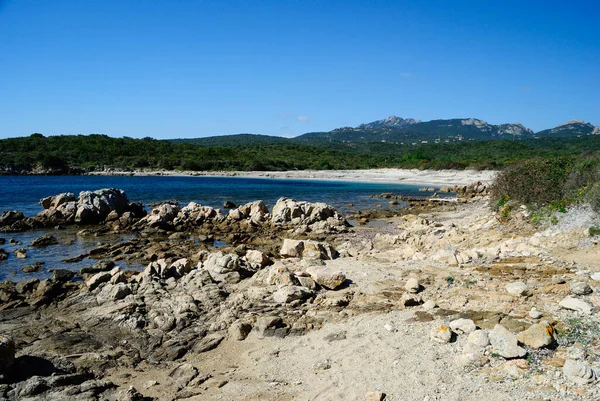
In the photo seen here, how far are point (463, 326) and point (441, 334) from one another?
19.2 inches

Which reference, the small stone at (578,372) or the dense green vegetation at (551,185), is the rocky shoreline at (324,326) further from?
the dense green vegetation at (551,185)

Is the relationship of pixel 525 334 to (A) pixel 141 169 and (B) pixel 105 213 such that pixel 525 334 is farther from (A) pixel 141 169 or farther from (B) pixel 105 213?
(A) pixel 141 169

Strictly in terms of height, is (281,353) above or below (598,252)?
below

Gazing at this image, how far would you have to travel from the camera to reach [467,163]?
7644 centimetres

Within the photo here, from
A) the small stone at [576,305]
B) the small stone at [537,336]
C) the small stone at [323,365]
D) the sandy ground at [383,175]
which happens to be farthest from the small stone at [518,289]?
the sandy ground at [383,175]

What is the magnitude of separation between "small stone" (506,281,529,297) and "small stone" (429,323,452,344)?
7.56 feet

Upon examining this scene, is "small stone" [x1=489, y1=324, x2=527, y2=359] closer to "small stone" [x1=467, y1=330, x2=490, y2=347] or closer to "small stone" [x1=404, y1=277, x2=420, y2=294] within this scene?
"small stone" [x1=467, y1=330, x2=490, y2=347]

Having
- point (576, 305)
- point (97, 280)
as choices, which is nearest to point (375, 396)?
point (576, 305)

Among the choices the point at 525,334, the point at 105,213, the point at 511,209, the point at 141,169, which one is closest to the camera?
the point at 525,334

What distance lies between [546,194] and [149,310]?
51.3ft

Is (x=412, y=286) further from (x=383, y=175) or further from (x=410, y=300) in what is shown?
(x=383, y=175)

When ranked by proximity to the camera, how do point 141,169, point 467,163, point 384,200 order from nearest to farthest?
point 384,200
point 467,163
point 141,169

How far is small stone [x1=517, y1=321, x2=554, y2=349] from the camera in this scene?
6.72 metres

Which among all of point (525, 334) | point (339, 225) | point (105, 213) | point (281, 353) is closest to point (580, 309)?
point (525, 334)
